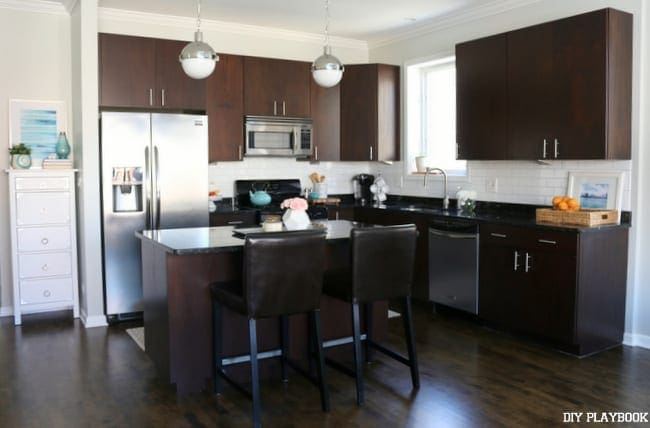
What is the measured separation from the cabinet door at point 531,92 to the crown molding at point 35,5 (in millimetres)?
3910

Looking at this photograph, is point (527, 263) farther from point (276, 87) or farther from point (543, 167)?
point (276, 87)

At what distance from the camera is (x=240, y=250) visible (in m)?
3.51

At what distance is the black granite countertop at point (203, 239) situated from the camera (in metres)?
3.40

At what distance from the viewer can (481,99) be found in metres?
5.19

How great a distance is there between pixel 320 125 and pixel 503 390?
369 cm

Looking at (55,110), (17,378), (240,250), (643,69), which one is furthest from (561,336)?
(55,110)

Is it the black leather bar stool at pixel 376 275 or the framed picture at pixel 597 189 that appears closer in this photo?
the black leather bar stool at pixel 376 275

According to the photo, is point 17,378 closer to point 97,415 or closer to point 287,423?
point 97,415

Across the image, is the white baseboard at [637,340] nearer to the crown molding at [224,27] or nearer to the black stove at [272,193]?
the black stove at [272,193]

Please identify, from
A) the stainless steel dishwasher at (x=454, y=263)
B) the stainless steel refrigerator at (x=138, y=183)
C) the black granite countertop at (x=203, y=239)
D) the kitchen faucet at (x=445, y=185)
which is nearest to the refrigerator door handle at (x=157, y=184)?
the stainless steel refrigerator at (x=138, y=183)

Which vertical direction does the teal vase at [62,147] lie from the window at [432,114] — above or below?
below

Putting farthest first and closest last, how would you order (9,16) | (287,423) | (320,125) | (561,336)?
(320,125) < (9,16) < (561,336) < (287,423)

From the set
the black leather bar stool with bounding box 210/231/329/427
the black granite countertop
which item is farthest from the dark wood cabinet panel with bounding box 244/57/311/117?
the black leather bar stool with bounding box 210/231/329/427

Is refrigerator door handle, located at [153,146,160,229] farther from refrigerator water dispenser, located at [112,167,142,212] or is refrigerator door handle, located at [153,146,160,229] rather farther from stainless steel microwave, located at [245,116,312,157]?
stainless steel microwave, located at [245,116,312,157]
